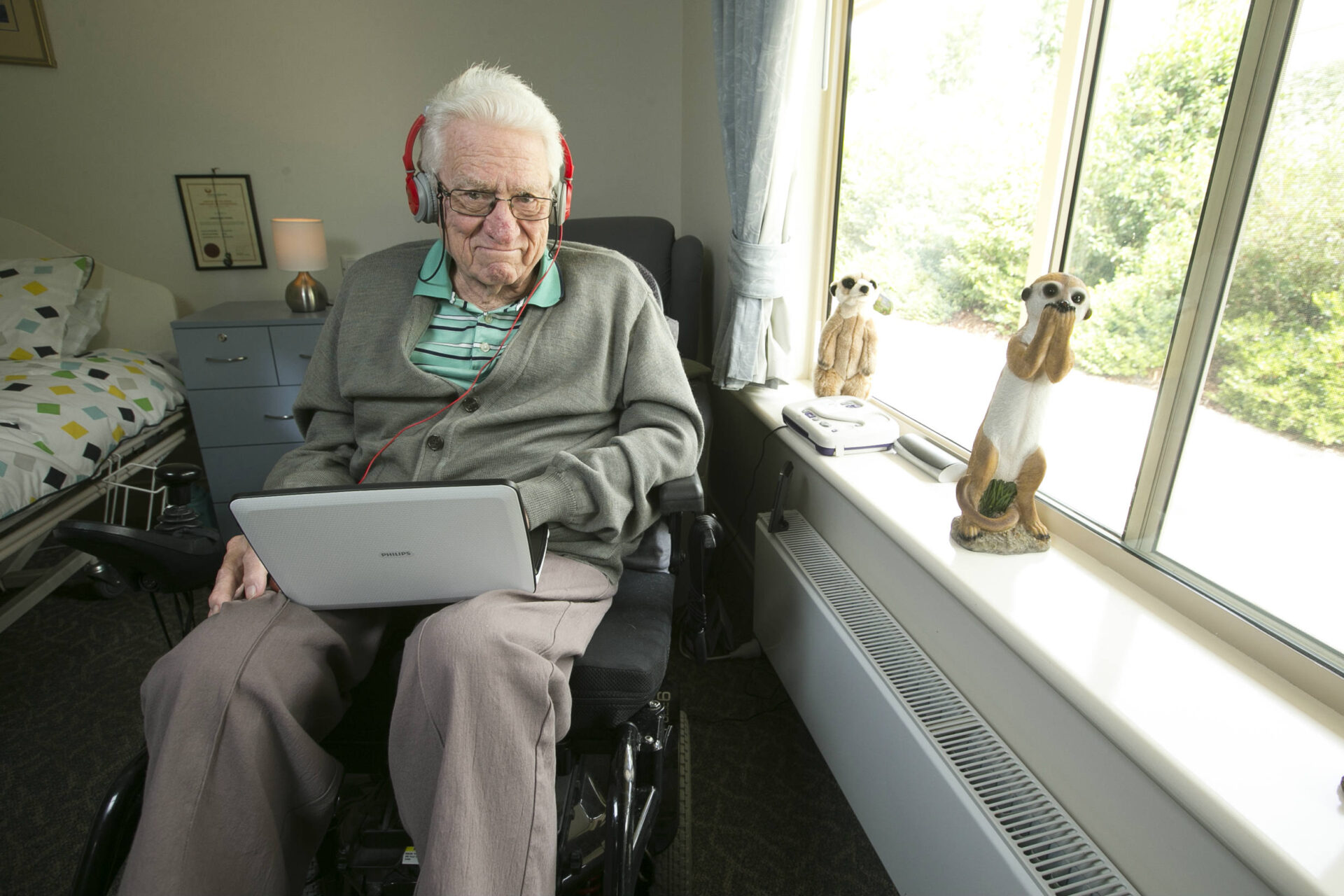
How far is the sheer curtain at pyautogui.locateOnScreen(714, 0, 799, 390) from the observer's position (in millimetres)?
1431

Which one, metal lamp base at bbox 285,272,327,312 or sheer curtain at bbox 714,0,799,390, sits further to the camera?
metal lamp base at bbox 285,272,327,312

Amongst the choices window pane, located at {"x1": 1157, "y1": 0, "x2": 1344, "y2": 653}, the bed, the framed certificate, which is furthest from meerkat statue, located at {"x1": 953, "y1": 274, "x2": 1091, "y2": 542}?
the framed certificate

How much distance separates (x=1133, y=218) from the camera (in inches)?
37.2

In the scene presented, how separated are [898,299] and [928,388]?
0.76 ft

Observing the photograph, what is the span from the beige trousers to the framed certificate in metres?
2.11

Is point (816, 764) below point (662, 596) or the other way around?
below

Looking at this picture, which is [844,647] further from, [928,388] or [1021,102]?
[1021,102]

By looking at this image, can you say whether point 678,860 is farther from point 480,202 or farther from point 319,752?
point 480,202

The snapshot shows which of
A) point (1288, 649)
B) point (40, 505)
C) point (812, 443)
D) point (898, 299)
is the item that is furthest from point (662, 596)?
point (40, 505)

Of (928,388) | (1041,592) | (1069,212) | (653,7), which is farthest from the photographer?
(653,7)

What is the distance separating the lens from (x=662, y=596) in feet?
3.74

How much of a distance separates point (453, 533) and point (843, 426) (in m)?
0.82

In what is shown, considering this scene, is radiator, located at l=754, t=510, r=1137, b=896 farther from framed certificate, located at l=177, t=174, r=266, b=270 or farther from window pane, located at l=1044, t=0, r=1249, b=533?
framed certificate, located at l=177, t=174, r=266, b=270

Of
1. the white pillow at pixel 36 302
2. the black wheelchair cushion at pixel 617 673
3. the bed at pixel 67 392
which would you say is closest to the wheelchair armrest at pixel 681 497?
the black wheelchair cushion at pixel 617 673
